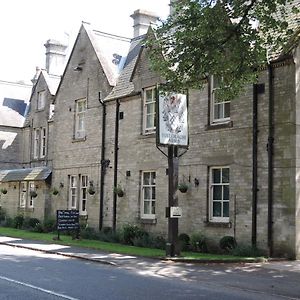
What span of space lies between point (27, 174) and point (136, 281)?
22754 millimetres

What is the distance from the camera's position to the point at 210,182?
2155cm

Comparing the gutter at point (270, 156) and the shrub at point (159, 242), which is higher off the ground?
the gutter at point (270, 156)

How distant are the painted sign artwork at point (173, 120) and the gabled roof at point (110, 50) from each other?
31.7ft

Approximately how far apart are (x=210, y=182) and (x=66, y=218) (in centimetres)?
684

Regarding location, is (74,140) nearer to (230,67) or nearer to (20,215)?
(20,215)

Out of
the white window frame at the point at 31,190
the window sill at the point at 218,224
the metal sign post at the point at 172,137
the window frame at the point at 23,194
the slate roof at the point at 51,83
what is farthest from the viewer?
the slate roof at the point at 51,83

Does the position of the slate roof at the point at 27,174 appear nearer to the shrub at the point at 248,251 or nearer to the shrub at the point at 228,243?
the shrub at the point at 228,243

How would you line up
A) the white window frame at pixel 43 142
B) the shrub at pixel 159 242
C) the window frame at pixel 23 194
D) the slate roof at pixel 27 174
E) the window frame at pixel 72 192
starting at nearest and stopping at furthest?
the shrub at pixel 159 242 < the window frame at pixel 72 192 < the slate roof at pixel 27 174 < the window frame at pixel 23 194 < the white window frame at pixel 43 142

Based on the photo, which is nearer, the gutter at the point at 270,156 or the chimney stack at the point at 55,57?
the gutter at the point at 270,156

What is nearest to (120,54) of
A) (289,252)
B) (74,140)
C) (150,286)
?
(74,140)

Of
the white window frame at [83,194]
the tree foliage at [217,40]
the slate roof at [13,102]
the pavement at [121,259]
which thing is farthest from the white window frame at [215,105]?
the slate roof at [13,102]

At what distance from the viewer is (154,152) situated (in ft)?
80.1

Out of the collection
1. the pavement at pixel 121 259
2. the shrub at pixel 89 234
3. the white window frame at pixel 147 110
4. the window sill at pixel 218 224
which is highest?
the white window frame at pixel 147 110

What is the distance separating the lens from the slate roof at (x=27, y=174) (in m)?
32.7
